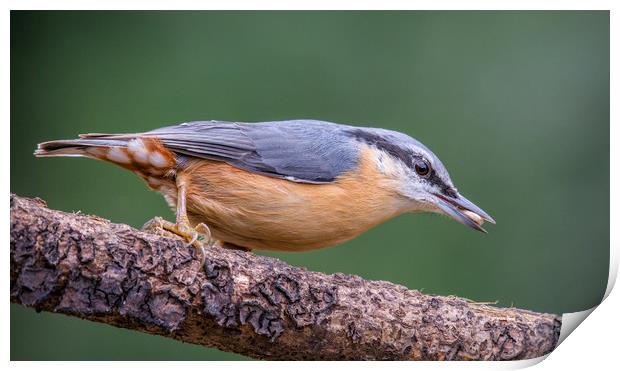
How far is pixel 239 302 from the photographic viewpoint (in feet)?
8.68

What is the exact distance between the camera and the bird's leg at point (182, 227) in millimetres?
2728

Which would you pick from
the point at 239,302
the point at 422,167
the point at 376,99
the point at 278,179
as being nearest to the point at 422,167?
the point at 422,167

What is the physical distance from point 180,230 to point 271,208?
355 millimetres

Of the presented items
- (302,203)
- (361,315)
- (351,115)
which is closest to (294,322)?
(361,315)

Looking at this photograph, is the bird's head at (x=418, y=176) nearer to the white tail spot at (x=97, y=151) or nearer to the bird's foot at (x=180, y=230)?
the bird's foot at (x=180, y=230)

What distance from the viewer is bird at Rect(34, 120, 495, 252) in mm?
2891

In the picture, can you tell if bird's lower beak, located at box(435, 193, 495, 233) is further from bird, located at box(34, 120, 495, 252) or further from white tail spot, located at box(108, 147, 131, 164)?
white tail spot, located at box(108, 147, 131, 164)

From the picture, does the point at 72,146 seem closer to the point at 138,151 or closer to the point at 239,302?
the point at 138,151

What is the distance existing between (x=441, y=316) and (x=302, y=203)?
2.20 feet

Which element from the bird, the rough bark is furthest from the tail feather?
the rough bark

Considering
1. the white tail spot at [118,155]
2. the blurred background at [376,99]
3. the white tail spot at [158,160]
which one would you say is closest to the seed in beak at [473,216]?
the blurred background at [376,99]

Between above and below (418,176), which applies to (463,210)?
below

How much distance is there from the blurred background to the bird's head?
5.8 inches

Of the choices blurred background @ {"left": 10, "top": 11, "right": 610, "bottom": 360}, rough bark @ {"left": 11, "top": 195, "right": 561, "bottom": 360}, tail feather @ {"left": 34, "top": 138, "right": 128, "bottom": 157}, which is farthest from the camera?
blurred background @ {"left": 10, "top": 11, "right": 610, "bottom": 360}
